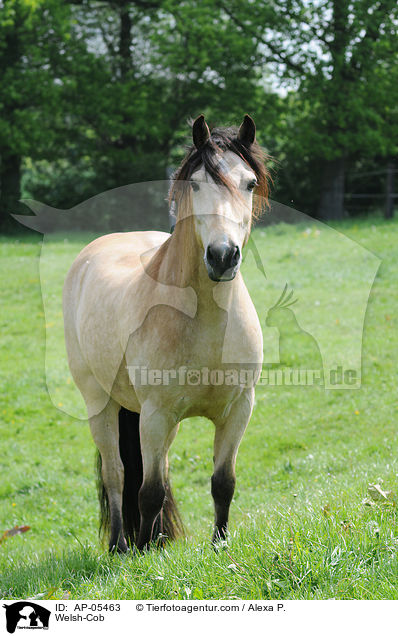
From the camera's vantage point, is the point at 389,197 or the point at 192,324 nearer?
the point at 192,324

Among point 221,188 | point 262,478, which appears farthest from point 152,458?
point 262,478

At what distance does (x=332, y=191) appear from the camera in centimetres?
1730

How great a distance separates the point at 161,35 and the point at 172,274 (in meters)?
16.9

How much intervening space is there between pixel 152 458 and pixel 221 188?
1.44m

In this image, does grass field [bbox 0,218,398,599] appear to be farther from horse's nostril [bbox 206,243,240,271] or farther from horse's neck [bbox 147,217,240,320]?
horse's nostril [bbox 206,243,240,271]

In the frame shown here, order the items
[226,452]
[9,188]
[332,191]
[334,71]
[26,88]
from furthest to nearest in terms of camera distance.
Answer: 1. [9,188]
2. [26,88]
3. [332,191]
4. [334,71]
5. [226,452]

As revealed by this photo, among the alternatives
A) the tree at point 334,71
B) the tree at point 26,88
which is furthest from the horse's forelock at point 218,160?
the tree at point 26,88

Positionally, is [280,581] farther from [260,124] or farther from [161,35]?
[161,35]

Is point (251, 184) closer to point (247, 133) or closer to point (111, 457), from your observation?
point (247, 133)

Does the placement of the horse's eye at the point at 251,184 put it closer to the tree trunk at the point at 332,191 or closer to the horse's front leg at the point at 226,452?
the horse's front leg at the point at 226,452

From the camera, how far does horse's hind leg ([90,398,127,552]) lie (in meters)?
3.84

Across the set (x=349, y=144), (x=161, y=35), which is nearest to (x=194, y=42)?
(x=161, y=35)

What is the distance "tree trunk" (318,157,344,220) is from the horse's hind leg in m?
14.3
